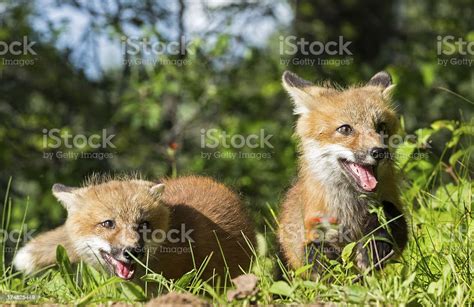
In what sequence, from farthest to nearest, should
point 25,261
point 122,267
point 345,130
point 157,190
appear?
point 25,261, point 157,190, point 345,130, point 122,267

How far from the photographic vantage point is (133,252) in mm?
5855

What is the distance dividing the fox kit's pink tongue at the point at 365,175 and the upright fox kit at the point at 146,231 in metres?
1.25

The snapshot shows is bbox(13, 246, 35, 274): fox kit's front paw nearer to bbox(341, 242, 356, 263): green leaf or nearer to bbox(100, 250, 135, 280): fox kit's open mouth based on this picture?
bbox(100, 250, 135, 280): fox kit's open mouth

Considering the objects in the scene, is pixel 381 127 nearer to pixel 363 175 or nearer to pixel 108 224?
pixel 363 175

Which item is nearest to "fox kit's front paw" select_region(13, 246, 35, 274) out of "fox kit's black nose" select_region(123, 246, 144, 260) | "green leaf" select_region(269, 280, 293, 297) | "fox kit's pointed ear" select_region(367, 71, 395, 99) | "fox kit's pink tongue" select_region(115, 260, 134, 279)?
"fox kit's pink tongue" select_region(115, 260, 134, 279)

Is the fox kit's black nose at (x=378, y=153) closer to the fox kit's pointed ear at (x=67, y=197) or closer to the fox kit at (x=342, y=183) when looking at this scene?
the fox kit at (x=342, y=183)

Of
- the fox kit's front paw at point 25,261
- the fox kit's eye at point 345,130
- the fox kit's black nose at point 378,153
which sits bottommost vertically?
the fox kit's front paw at point 25,261

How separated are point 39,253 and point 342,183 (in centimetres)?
301

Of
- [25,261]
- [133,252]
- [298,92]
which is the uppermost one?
[298,92]

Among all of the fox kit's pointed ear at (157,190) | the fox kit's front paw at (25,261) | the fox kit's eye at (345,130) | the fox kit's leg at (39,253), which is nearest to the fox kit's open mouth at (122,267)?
the fox kit's pointed ear at (157,190)

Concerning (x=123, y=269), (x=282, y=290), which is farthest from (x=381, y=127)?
(x=123, y=269)

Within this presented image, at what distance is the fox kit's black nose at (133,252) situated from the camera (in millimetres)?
5852

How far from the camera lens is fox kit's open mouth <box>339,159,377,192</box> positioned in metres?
5.88

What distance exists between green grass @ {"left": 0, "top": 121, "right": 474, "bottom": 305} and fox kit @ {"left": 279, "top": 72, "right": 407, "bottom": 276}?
0.84 ft
